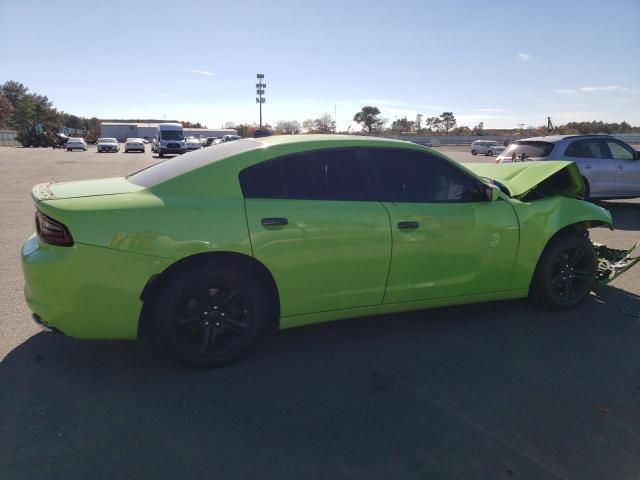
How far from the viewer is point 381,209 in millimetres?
3609

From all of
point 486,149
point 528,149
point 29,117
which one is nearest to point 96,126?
point 29,117

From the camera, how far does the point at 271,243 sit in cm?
326

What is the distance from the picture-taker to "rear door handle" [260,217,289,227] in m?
3.26

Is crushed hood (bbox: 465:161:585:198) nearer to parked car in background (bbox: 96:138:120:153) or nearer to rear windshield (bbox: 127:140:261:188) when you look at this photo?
rear windshield (bbox: 127:140:261:188)

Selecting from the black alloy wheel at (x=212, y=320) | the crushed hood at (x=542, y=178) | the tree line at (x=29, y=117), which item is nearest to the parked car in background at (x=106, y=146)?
the tree line at (x=29, y=117)

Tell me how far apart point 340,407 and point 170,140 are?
35875mm

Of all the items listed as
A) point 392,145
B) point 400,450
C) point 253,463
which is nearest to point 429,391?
point 400,450

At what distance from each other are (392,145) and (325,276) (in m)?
1.26

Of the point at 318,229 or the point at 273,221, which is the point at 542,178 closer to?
the point at 318,229

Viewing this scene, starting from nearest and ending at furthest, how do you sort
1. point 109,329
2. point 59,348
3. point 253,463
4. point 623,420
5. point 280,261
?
point 253,463 < point 623,420 < point 109,329 < point 280,261 < point 59,348

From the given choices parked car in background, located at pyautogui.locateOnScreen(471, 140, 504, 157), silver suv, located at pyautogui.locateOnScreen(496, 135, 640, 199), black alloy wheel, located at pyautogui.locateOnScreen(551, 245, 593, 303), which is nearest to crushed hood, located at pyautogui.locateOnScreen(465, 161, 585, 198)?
black alloy wheel, located at pyautogui.locateOnScreen(551, 245, 593, 303)

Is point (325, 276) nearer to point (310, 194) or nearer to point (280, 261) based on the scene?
point (280, 261)

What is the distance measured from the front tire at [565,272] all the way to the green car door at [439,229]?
452mm

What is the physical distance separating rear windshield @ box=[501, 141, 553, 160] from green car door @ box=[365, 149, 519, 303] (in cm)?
690
